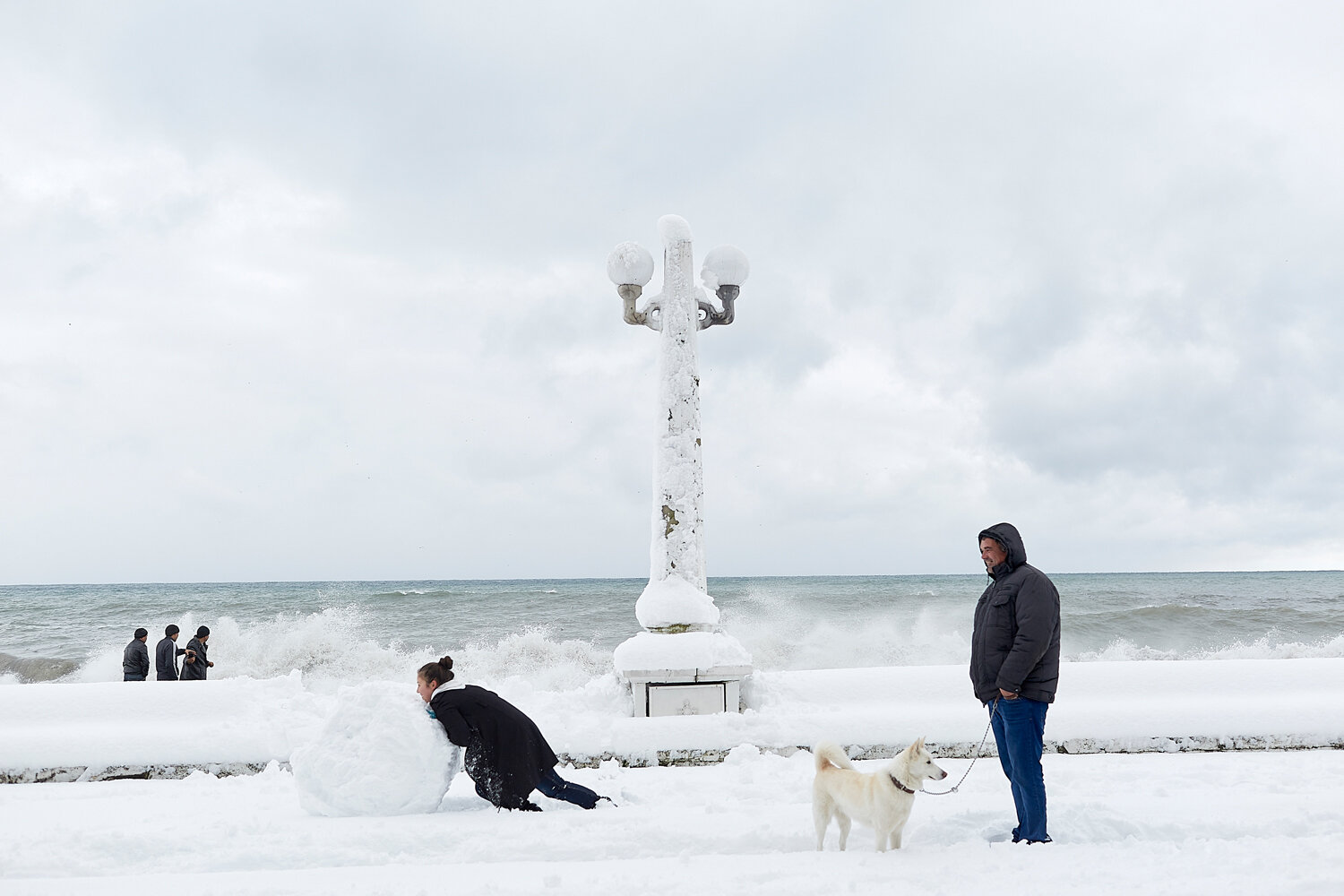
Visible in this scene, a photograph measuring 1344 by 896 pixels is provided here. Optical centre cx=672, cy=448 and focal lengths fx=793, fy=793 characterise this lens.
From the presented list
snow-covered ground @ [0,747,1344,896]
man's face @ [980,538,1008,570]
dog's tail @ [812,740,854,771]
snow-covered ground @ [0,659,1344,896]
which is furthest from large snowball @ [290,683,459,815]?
man's face @ [980,538,1008,570]

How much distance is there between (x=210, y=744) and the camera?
620 cm

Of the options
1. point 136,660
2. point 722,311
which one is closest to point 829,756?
point 722,311

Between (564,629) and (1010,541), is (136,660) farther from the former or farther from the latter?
(564,629)

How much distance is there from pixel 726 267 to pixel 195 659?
27.4ft

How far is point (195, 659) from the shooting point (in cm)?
1016

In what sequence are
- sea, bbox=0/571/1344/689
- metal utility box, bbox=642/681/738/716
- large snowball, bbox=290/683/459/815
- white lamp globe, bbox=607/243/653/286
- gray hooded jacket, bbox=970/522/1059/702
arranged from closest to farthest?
gray hooded jacket, bbox=970/522/1059/702, large snowball, bbox=290/683/459/815, metal utility box, bbox=642/681/738/716, white lamp globe, bbox=607/243/653/286, sea, bbox=0/571/1344/689

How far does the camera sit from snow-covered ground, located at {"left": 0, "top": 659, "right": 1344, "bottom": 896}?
3.45m

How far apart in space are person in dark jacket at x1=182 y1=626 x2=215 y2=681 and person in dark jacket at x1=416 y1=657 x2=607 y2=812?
6966 mm

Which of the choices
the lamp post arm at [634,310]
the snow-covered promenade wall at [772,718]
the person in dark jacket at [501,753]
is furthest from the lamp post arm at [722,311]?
the person in dark jacket at [501,753]

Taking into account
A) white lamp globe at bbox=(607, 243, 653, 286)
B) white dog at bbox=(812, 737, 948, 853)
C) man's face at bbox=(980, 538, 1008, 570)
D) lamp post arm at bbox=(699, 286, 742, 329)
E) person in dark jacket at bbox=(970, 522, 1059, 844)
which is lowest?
white dog at bbox=(812, 737, 948, 853)

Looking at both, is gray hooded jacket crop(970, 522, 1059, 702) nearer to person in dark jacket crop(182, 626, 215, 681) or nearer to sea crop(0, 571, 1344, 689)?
sea crop(0, 571, 1344, 689)

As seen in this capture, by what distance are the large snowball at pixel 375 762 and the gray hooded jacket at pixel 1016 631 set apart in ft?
10.5

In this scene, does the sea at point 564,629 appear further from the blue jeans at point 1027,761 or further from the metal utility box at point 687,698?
the blue jeans at point 1027,761

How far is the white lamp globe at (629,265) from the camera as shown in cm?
771
